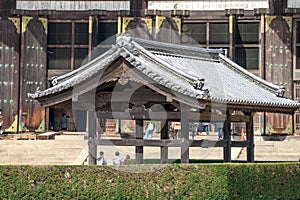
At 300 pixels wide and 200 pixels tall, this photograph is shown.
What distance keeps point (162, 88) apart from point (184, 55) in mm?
2756

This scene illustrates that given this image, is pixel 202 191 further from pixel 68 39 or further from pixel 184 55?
pixel 68 39

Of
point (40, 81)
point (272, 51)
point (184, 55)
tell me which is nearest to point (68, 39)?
point (40, 81)

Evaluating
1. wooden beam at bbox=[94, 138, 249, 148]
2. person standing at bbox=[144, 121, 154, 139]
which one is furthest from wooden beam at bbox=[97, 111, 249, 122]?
person standing at bbox=[144, 121, 154, 139]

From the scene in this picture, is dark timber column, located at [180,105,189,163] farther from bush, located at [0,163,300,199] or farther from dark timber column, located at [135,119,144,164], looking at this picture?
dark timber column, located at [135,119,144,164]

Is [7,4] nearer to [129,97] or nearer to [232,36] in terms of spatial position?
[232,36]

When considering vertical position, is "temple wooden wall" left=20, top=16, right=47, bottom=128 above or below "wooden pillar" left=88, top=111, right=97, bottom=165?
above

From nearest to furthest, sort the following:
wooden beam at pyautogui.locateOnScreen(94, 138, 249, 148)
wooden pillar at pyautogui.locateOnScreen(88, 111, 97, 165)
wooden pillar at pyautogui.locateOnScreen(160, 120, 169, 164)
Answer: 1. wooden beam at pyautogui.locateOnScreen(94, 138, 249, 148)
2. wooden pillar at pyautogui.locateOnScreen(88, 111, 97, 165)
3. wooden pillar at pyautogui.locateOnScreen(160, 120, 169, 164)

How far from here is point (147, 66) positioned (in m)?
14.5

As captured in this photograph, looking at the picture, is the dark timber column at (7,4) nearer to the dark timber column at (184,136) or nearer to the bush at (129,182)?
the dark timber column at (184,136)

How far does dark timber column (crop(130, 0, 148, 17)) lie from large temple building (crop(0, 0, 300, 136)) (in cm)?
5

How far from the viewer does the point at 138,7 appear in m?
33.6

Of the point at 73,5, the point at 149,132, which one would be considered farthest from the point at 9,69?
the point at 149,132

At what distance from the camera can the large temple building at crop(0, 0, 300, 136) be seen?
32.9 metres

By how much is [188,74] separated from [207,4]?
19.4 m
